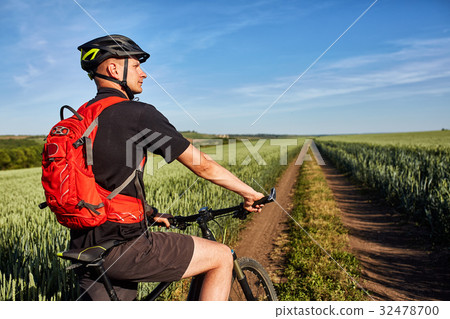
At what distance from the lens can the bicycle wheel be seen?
2533 mm

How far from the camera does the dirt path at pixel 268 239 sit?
5.11 m

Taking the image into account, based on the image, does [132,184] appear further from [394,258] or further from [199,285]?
[394,258]

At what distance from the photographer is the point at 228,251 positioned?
1960 mm

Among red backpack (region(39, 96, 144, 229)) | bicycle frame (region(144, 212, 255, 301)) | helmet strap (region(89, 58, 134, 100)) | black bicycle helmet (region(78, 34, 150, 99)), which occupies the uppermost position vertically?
black bicycle helmet (region(78, 34, 150, 99))

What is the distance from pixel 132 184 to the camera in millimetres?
1590

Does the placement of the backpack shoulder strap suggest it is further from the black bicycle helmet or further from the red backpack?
the black bicycle helmet

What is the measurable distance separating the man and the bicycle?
0.06m

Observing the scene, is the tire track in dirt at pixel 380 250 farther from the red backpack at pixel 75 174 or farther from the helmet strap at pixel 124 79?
Result: the helmet strap at pixel 124 79

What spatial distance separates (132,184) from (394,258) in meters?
5.31

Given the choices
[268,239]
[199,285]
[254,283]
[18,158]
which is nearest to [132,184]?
[199,285]

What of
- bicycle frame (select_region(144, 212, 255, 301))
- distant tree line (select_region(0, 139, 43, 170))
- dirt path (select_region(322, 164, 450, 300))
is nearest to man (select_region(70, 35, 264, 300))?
bicycle frame (select_region(144, 212, 255, 301))

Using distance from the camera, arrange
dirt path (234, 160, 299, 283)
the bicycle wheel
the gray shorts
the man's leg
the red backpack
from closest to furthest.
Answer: the red backpack, the gray shorts, the man's leg, the bicycle wheel, dirt path (234, 160, 299, 283)
